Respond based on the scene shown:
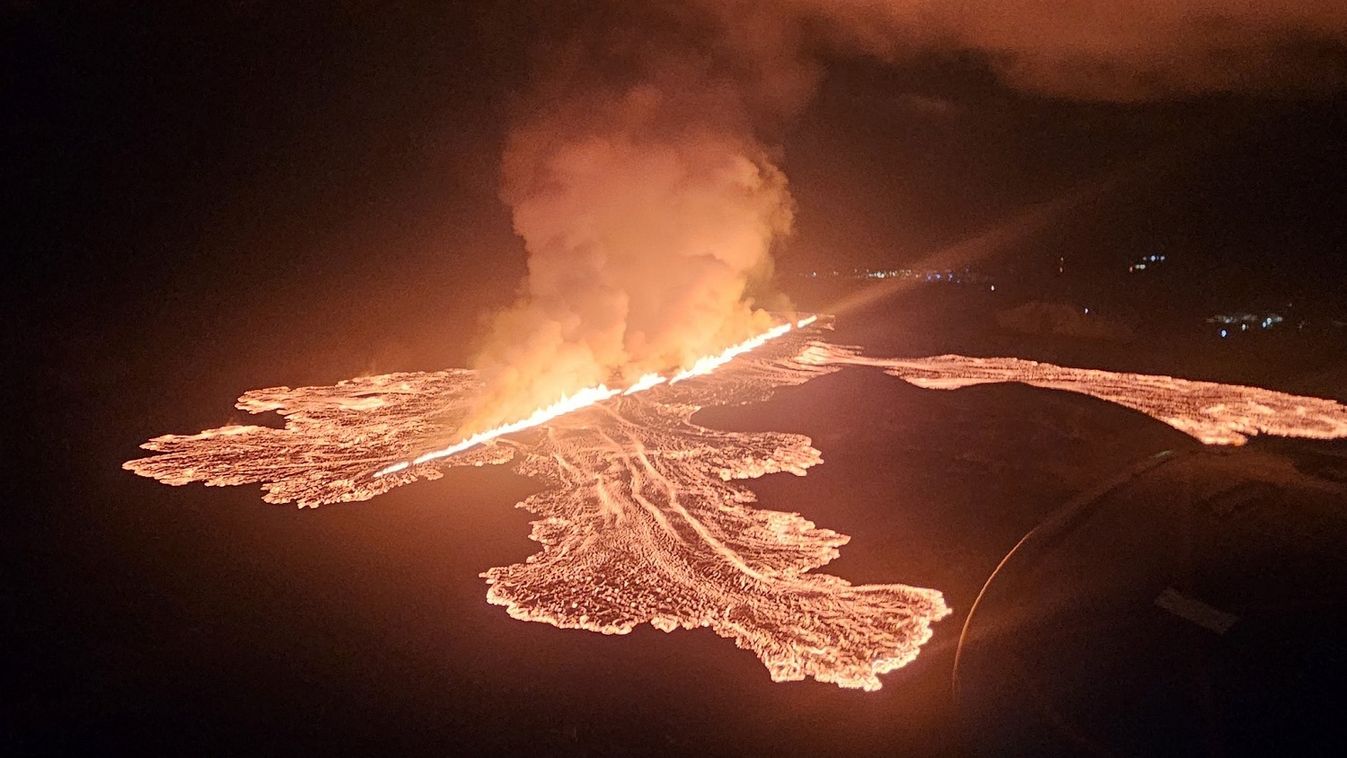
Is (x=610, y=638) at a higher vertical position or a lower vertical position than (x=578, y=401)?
lower

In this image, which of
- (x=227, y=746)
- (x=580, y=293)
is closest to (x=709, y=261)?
(x=580, y=293)

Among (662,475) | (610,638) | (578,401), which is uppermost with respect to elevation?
(578,401)

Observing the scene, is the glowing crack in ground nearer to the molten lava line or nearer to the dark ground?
the molten lava line

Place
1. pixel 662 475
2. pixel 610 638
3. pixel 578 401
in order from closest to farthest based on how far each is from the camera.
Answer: pixel 610 638
pixel 662 475
pixel 578 401

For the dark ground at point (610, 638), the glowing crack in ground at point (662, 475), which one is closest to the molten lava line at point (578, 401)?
the glowing crack in ground at point (662, 475)

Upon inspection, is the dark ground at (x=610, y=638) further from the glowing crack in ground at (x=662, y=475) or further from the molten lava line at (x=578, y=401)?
the molten lava line at (x=578, y=401)

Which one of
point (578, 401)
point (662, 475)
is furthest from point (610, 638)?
point (578, 401)

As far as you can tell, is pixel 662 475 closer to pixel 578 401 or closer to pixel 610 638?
pixel 610 638
